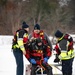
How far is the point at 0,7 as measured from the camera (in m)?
43.7

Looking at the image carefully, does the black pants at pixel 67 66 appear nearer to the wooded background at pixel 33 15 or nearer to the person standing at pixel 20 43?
the person standing at pixel 20 43

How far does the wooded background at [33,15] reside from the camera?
3981cm

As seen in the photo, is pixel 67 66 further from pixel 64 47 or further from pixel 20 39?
pixel 20 39

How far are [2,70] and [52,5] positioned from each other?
3455 centimetres

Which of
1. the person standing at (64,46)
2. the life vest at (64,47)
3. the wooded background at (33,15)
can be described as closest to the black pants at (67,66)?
the person standing at (64,46)

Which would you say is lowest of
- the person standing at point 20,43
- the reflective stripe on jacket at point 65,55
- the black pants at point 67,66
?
the black pants at point 67,66

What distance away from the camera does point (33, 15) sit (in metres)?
44.2

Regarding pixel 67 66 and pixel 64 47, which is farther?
pixel 67 66

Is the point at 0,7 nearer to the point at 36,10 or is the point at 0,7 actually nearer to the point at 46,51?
the point at 36,10

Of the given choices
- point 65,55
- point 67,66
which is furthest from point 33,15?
point 65,55

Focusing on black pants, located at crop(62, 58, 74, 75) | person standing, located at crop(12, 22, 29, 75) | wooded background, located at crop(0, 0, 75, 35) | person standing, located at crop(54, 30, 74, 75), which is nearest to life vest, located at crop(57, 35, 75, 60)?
person standing, located at crop(54, 30, 74, 75)

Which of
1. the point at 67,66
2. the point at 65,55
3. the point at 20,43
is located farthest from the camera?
the point at 67,66

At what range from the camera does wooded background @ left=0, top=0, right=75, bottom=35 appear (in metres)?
39.8

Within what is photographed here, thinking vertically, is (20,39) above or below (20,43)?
above
